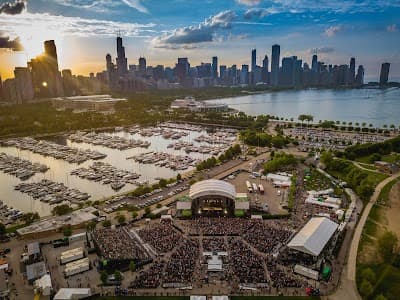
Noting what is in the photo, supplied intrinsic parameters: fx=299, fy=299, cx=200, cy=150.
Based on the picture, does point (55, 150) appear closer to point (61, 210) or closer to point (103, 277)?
point (61, 210)

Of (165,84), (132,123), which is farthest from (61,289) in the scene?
(165,84)

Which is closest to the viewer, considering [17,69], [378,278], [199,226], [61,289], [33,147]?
[61,289]

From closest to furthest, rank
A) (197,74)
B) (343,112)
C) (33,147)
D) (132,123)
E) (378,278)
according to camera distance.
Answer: (378,278) → (33,147) → (132,123) → (343,112) → (197,74)

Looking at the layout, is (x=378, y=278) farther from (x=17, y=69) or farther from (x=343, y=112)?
(x=17, y=69)

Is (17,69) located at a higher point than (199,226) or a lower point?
higher

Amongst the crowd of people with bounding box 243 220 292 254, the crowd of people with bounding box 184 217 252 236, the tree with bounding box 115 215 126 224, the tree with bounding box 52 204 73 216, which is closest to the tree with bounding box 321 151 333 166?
the crowd of people with bounding box 243 220 292 254

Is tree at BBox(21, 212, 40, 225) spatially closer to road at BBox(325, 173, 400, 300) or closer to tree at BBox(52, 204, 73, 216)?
tree at BBox(52, 204, 73, 216)

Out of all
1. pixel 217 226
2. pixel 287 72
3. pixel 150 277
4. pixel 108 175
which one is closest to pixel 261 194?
pixel 217 226
